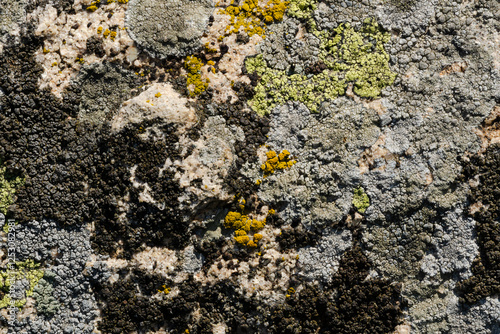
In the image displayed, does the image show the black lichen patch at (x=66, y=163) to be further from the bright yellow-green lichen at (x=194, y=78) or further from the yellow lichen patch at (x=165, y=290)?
the bright yellow-green lichen at (x=194, y=78)

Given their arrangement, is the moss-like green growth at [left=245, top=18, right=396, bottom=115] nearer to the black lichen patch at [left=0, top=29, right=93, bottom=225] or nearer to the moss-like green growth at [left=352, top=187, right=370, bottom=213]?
the moss-like green growth at [left=352, top=187, right=370, bottom=213]

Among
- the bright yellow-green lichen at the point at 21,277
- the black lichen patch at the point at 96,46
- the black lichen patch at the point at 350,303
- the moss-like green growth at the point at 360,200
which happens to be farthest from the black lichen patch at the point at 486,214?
the bright yellow-green lichen at the point at 21,277

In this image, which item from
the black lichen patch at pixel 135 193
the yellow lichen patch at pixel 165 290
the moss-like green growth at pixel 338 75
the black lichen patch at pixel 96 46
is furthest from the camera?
the black lichen patch at pixel 96 46

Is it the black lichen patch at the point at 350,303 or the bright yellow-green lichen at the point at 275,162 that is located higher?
the bright yellow-green lichen at the point at 275,162

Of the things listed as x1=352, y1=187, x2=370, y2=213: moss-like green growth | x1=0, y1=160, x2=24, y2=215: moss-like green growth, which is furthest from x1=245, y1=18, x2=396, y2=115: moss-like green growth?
x1=0, y1=160, x2=24, y2=215: moss-like green growth

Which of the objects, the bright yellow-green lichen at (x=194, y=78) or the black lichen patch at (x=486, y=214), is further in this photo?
the bright yellow-green lichen at (x=194, y=78)

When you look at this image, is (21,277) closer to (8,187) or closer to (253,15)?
(8,187)
